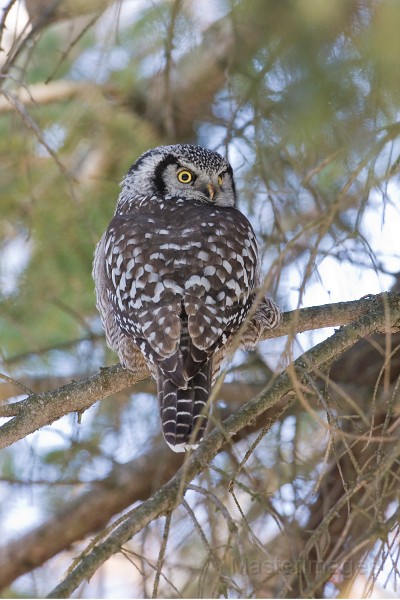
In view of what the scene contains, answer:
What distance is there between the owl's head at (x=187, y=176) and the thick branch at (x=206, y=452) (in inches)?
50.8

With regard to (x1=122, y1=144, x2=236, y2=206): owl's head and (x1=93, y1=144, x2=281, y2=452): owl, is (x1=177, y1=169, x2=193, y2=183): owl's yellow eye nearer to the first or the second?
(x1=122, y1=144, x2=236, y2=206): owl's head

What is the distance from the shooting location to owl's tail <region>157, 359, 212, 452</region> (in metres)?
2.85

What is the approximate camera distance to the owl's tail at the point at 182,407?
285cm

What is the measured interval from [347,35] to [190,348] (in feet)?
3.89

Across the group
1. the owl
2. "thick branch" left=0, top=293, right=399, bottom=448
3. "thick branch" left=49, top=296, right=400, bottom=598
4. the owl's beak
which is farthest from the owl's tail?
the owl's beak

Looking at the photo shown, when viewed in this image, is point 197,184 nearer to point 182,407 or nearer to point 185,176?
point 185,176

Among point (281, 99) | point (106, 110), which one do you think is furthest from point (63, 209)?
point (281, 99)

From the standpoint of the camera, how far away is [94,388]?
3.02 m

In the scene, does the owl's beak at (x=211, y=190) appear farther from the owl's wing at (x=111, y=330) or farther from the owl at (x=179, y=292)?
the owl's wing at (x=111, y=330)

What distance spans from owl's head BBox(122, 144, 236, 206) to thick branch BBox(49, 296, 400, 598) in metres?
1.29

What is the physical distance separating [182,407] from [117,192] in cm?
225

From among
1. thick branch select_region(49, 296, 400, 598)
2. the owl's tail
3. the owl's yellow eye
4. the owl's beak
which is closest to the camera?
thick branch select_region(49, 296, 400, 598)

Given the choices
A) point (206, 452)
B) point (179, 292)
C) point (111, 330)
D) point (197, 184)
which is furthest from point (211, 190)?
point (206, 452)

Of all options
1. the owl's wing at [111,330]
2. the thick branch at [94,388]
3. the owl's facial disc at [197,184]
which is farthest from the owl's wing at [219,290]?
the owl's facial disc at [197,184]
